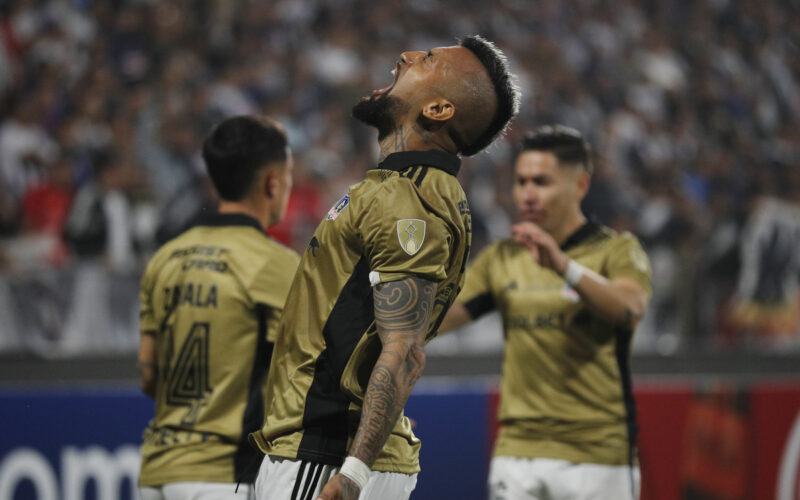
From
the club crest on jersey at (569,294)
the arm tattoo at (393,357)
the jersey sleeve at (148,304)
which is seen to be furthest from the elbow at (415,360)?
the club crest on jersey at (569,294)

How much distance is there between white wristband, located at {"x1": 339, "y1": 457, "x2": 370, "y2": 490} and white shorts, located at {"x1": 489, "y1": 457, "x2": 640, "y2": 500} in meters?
2.06

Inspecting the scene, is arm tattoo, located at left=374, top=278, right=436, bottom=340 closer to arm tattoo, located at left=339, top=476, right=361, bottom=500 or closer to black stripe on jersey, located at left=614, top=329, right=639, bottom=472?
arm tattoo, located at left=339, top=476, right=361, bottom=500

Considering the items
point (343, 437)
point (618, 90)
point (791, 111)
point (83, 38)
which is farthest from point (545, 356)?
point (791, 111)

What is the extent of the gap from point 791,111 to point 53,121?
1129 cm

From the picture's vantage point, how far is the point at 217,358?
350 centimetres

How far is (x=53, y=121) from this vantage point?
30.8ft

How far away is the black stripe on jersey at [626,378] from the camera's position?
4.32 meters

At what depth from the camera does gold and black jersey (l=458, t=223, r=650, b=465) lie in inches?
168

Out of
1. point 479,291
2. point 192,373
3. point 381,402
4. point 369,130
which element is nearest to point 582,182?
point 479,291

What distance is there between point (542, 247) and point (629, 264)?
0.61 m

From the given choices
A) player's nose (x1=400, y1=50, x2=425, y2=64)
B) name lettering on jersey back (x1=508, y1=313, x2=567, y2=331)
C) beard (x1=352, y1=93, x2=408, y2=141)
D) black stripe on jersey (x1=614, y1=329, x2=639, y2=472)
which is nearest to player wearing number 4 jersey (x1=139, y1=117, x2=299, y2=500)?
beard (x1=352, y1=93, x2=408, y2=141)

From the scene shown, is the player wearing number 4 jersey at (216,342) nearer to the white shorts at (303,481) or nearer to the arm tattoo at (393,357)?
the white shorts at (303,481)

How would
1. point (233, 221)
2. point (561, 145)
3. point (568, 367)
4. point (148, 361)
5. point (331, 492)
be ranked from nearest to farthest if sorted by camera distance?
point (331, 492), point (233, 221), point (148, 361), point (568, 367), point (561, 145)

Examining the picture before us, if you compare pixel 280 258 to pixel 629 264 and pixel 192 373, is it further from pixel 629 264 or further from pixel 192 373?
pixel 629 264
